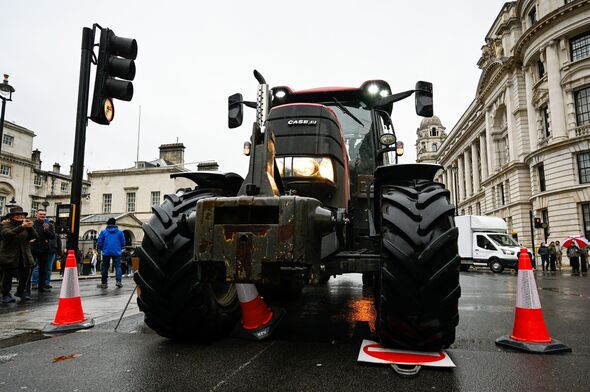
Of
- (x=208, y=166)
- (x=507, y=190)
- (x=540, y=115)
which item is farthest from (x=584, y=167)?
(x=208, y=166)

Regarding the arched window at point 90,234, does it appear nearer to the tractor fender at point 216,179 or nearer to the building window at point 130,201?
the building window at point 130,201

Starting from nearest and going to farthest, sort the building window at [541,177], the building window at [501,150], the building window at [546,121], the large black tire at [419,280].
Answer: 1. the large black tire at [419,280]
2. the building window at [546,121]
3. the building window at [541,177]
4. the building window at [501,150]

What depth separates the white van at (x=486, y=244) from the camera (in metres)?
21.4

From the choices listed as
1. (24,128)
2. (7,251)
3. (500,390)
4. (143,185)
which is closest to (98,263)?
(143,185)

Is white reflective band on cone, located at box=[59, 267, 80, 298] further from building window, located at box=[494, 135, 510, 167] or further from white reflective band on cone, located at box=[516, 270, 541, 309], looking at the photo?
building window, located at box=[494, 135, 510, 167]

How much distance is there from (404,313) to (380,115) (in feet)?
9.00

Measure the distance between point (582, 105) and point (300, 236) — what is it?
36.7 meters

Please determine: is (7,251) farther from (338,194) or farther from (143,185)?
(143,185)

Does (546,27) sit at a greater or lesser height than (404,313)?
greater

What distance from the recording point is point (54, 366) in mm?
2898

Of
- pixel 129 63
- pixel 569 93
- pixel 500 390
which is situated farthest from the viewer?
pixel 569 93

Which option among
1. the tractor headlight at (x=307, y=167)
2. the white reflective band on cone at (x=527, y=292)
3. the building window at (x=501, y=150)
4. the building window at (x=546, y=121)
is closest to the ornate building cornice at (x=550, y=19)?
the building window at (x=546, y=121)

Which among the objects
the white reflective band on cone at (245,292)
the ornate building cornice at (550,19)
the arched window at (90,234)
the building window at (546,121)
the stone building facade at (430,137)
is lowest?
the white reflective band on cone at (245,292)

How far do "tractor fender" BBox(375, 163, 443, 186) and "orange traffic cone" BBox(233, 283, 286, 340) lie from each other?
1477 millimetres
